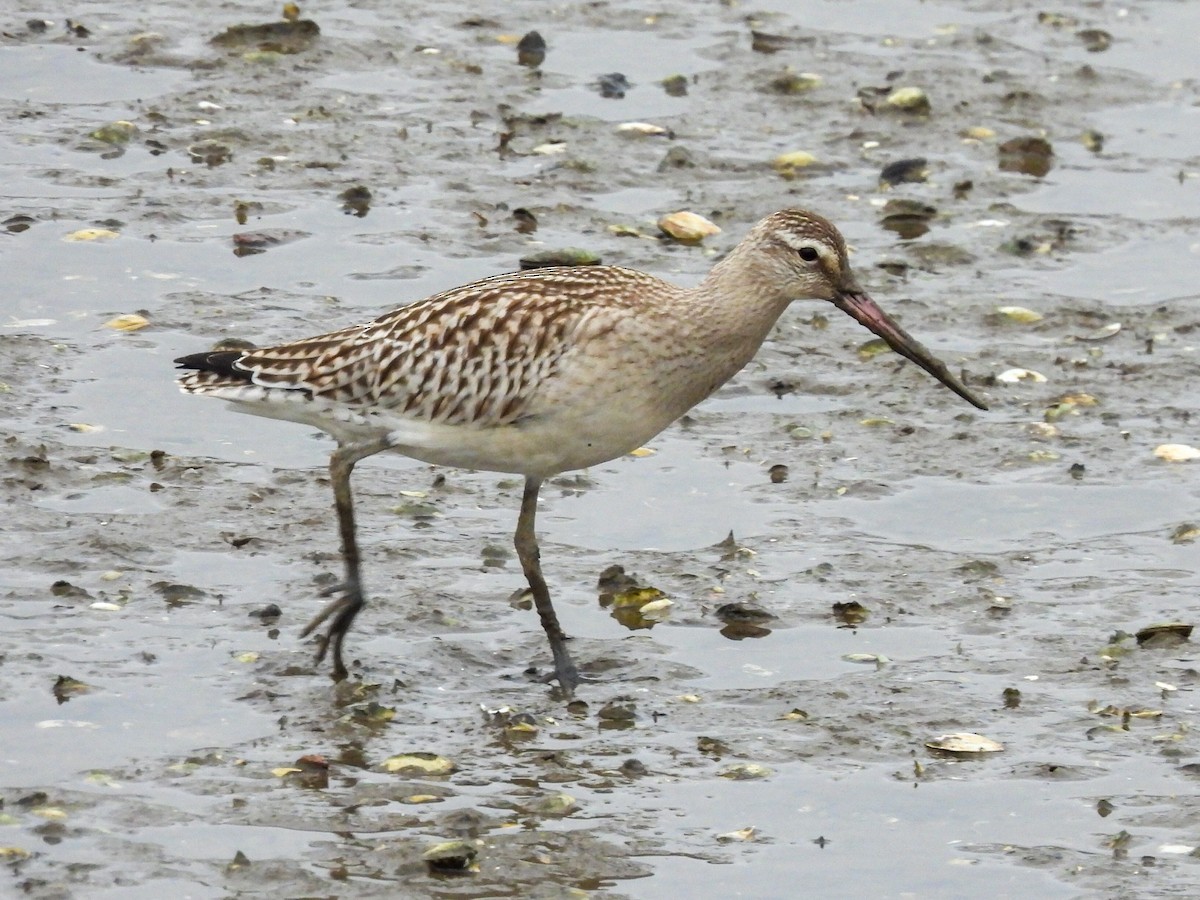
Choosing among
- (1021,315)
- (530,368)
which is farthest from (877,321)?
(1021,315)

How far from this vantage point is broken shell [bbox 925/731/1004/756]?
26.5ft

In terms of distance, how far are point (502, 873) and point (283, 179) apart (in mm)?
6840

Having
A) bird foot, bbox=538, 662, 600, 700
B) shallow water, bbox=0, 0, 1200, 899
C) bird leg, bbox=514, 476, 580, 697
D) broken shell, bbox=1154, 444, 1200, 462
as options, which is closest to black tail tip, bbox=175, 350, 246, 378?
shallow water, bbox=0, 0, 1200, 899

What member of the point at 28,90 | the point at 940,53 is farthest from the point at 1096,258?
the point at 28,90

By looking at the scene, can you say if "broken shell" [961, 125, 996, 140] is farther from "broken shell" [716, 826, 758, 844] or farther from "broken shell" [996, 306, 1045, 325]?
"broken shell" [716, 826, 758, 844]

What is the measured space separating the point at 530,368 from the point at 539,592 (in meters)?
0.86

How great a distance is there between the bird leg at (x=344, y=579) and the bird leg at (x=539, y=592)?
601 millimetres

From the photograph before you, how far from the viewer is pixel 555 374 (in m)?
8.45

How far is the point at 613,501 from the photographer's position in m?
10.2

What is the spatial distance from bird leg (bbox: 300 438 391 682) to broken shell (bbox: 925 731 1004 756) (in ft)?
7.19

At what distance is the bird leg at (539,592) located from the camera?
845cm

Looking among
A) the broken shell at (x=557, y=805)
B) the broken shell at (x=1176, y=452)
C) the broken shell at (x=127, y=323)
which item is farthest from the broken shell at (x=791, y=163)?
the broken shell at (x=557, y=805)

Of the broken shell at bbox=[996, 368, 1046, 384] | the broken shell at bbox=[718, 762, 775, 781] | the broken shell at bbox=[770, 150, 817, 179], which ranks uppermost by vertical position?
the broken shell at bbox=[770, 150, 817, 179]

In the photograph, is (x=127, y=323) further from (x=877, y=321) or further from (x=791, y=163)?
(x=791, y=163)
